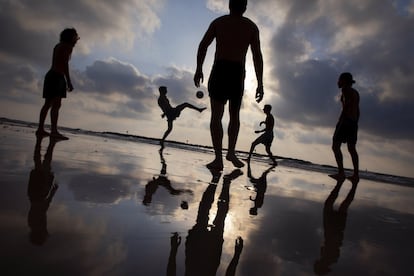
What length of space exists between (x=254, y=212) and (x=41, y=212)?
1.21 meters

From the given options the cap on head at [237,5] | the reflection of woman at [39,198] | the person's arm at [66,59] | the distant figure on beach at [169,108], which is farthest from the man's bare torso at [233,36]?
the distant figure on beach at [169,108]

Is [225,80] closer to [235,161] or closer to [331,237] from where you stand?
[235,161]

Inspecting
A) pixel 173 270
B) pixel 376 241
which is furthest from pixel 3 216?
pixel 376 241

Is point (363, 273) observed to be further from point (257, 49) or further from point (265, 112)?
point (265, 112)

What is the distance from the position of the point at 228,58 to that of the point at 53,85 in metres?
3.96

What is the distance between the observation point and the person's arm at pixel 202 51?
4.47 meters

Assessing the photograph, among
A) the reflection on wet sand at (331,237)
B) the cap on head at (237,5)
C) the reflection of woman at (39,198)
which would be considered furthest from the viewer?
the cap on head at (237,5)

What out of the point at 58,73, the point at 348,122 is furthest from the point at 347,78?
the point at 58,73

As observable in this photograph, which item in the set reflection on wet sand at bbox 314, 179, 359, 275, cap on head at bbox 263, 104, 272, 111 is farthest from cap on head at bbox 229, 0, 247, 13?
cap on head at bbox 263, 104, 272, 111

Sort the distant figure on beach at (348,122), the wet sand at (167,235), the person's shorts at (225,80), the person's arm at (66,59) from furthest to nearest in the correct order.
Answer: the distant figure on beach at (348,122) → the person's arm at (66,59) → the person's shorts at (225,80) → the wet sand at (167,235)

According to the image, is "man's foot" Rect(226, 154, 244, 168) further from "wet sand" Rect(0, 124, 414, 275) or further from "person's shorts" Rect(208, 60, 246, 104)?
"wet sand" Rect(0, 124, 414, 275)

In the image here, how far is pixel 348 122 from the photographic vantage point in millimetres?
6734

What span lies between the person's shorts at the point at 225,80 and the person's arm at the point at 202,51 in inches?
10.0

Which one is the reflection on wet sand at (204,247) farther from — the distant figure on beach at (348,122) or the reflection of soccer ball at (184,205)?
the distant figure on beach at (348,122)
